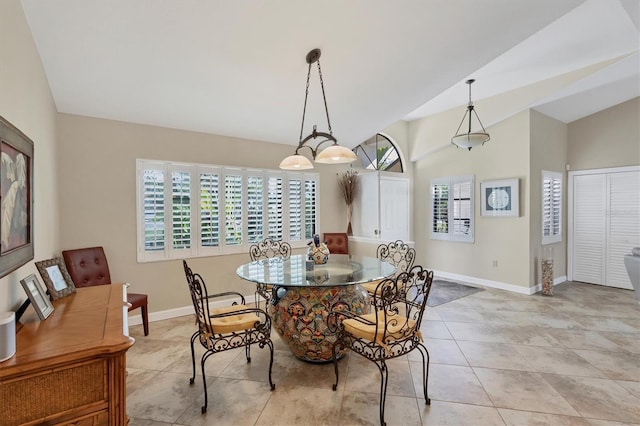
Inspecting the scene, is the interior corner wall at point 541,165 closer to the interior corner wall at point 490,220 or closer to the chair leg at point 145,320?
the interior corner wall at point 490,220

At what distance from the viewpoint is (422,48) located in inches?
123

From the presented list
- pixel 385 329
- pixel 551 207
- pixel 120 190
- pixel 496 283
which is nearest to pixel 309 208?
pixel 120 190

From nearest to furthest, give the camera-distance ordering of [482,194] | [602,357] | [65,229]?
[602,357], [65,229], [482,194]

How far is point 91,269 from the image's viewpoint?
10.9 ft

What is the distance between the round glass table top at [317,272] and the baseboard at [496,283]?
3.35m

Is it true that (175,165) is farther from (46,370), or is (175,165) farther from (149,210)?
(46,370)

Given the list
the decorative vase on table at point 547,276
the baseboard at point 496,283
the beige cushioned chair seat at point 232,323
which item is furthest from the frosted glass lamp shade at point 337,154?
the decorative vase on table at point 547,276

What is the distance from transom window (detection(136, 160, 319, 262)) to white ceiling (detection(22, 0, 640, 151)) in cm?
66

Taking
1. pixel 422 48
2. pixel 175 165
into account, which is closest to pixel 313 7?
pixel 422 48

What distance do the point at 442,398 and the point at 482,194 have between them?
4317 mm

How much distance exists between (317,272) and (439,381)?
1.37 meters

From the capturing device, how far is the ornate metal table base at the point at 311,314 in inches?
104

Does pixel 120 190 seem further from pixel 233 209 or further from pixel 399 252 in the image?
pixel 399 252

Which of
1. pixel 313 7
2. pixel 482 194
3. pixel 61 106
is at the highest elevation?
pixel 313 7
